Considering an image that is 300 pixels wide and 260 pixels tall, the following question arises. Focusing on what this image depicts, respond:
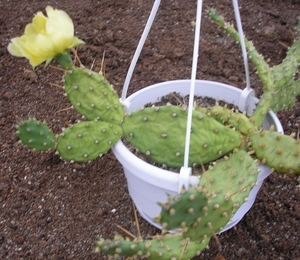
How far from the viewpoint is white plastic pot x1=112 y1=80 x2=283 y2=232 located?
98cm

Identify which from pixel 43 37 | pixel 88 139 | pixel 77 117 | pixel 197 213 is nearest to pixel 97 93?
pixel 88 139

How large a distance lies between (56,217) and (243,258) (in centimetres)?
57

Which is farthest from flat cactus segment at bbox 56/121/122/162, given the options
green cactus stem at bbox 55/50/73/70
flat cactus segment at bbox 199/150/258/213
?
flat cactus segment at bbox 199/150/258/213

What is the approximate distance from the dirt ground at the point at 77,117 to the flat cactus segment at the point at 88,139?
18cm

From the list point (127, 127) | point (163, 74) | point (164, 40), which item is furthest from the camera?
point (164, 40)

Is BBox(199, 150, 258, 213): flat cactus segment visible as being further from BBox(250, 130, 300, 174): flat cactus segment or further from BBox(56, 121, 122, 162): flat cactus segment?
BBox(56, 121, 122, 162): flat cactus segment

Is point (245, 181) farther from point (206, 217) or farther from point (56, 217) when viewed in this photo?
point (56, 217)

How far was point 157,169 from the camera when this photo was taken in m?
0.98

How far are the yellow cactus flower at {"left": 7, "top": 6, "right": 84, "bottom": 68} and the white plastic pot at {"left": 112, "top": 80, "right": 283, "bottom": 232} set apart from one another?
0.29 m

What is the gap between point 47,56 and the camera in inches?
35.7

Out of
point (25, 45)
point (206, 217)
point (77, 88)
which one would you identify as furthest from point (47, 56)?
point (206, 217)

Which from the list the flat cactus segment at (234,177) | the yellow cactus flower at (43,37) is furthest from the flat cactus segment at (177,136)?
the yellow cactus flower at (43,37)

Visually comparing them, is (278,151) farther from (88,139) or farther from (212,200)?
(88,139)

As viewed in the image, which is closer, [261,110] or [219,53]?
[261,110]
